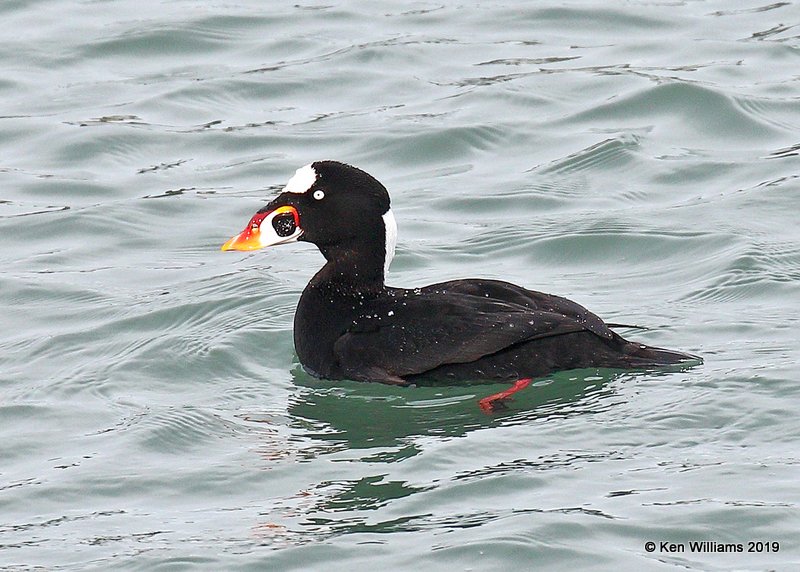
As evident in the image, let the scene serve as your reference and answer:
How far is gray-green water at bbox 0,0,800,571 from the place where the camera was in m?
5.61

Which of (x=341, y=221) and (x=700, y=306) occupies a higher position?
(x=341, y=221)

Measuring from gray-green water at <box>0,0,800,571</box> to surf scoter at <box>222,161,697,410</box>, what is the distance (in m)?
0.11

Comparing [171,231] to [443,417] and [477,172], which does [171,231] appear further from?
[443,417]

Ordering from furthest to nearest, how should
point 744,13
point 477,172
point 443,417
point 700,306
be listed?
point 744,13 → point 477,172 → point 700,306 → point 443,417

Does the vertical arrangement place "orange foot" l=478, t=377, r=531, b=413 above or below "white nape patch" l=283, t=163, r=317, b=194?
below

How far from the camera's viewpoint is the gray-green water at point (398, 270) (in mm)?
5609

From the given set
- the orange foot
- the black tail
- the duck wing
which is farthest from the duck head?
the black tail

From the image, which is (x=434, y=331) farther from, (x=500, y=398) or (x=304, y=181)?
(x=304, y=181)

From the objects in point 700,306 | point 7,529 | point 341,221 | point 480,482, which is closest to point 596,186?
point 700,306

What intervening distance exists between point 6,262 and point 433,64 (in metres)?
4.32

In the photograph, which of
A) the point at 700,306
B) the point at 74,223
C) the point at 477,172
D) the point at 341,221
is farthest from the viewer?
the point at 477,172

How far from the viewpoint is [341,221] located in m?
7.34

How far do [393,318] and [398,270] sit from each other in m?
1.85

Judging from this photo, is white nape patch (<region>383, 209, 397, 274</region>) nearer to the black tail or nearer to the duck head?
the duck head
